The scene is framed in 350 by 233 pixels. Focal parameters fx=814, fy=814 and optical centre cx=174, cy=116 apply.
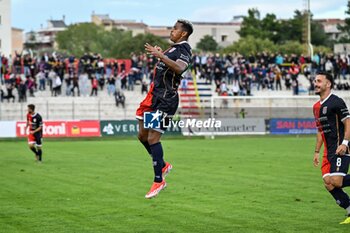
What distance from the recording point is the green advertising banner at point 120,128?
4950 centimetres

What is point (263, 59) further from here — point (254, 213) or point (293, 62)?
point (254, 213)

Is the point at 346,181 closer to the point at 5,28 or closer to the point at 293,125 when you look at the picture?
the point at 293,125

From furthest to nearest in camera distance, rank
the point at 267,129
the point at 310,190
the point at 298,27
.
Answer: the point at 298,27 < the point at 267,129 < the point at 310,190

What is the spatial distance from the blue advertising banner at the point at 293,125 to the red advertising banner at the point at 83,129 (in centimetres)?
1074

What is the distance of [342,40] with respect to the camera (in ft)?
417

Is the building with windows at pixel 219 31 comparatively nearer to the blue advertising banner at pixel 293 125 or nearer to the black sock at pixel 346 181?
the blue advertising banner at pixel 293 125

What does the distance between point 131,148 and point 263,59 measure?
26.6 metres

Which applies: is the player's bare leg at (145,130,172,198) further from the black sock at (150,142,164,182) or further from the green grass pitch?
the green grass pitch

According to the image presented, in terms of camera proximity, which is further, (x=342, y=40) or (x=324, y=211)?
(x=342, y=40)

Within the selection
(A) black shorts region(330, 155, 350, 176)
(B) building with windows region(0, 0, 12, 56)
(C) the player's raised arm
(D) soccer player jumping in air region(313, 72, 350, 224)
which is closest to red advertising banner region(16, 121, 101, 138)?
(D) soccer player jumping in air region(313, 72, 350, 224)

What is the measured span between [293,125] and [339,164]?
37.5 meters

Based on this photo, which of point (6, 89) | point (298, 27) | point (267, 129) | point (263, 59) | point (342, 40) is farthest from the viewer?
point (298, 27)

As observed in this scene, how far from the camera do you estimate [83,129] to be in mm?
49219

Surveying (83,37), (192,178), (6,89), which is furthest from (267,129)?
(83,37)
